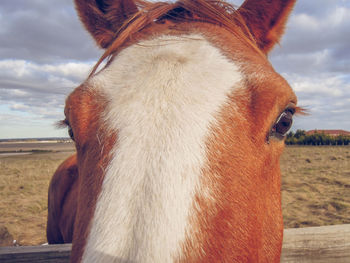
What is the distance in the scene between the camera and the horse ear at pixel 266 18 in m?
2.00

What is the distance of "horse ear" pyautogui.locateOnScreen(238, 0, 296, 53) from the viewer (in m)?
2.00

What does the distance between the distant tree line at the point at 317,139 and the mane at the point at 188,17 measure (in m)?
27.9

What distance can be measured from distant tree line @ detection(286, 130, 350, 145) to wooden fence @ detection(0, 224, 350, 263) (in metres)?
27.6

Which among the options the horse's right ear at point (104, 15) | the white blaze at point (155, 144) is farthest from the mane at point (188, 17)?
the white blaze at point (155, 144)

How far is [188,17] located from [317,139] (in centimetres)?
3082

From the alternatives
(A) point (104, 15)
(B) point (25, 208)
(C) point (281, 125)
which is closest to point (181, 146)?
(C) point (281, 125)

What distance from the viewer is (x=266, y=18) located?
2.04 metres

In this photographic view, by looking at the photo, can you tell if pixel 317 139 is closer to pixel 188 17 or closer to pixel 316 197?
pixel 316 197

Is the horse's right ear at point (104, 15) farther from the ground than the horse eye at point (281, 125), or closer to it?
farther from the ground

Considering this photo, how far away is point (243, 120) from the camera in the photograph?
1339 mm

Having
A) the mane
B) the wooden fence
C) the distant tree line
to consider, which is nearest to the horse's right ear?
the mane

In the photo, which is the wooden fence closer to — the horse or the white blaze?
the horse

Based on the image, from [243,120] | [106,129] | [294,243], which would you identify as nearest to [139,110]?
[106,129]

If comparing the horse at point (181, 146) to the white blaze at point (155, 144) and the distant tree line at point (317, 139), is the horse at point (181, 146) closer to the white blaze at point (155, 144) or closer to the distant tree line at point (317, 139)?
the white blaze at point (155, 144)
